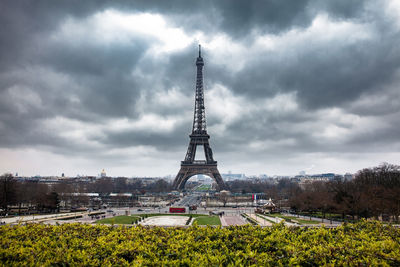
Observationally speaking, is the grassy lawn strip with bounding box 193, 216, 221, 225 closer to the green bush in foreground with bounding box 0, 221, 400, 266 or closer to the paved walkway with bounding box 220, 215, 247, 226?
the paved walkway with bounding box 220, 215, 247, 226

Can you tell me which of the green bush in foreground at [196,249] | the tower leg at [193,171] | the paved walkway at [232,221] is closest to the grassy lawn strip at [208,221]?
the paved walkway at [232,221]

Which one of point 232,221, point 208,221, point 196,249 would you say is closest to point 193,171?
point 232,221

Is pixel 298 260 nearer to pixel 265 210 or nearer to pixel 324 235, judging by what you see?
pixel 324 235

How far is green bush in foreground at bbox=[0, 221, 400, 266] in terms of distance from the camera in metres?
7.72

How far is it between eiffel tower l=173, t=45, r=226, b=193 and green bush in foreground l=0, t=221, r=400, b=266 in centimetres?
7208

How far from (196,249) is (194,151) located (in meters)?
77.2

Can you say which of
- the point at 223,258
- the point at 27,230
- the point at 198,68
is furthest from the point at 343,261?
the point at 198,68

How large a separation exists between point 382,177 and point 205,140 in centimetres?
4916

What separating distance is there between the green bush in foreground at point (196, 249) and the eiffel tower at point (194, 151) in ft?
236

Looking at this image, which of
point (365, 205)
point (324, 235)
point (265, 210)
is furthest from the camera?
point (265, 210)

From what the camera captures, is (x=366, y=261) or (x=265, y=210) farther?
(x=265, y=210)

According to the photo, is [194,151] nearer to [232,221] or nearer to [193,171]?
[193,171]

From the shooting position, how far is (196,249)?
942 centimetres

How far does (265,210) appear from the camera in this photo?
Answer: 191 feet
